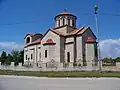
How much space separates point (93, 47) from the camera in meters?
41.4

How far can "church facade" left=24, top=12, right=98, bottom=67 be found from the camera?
4128 cm

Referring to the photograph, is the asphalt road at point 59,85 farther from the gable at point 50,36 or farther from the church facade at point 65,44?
the gable at point 50,36

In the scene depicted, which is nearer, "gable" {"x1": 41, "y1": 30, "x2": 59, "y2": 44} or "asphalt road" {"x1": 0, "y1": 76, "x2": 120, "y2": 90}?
"asphalt road" {"x1": 0, "y1": 76, "x2": 120, "y2": 90}

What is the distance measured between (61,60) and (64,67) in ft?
23.0

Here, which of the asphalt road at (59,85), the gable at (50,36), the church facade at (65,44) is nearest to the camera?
the asphalt road at (59,85)

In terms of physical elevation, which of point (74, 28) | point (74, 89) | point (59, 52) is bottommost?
point (74, 89)

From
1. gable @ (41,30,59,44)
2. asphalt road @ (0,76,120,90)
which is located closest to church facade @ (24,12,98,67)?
gable @ (41,30,59,44)

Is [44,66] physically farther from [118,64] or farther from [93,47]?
[118,64]

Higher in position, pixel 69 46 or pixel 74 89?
pixel 69 46

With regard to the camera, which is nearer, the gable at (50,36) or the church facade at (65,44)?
the church facade at (65,44)

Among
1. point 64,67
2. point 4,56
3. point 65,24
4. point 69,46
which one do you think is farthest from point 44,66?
point 4,56

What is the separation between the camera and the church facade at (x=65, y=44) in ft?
135

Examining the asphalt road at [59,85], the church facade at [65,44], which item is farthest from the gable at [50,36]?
the asphalt road at [59,85]

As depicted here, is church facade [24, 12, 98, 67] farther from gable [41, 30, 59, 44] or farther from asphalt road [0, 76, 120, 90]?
asphalt road [0, 76, 120, 90]
